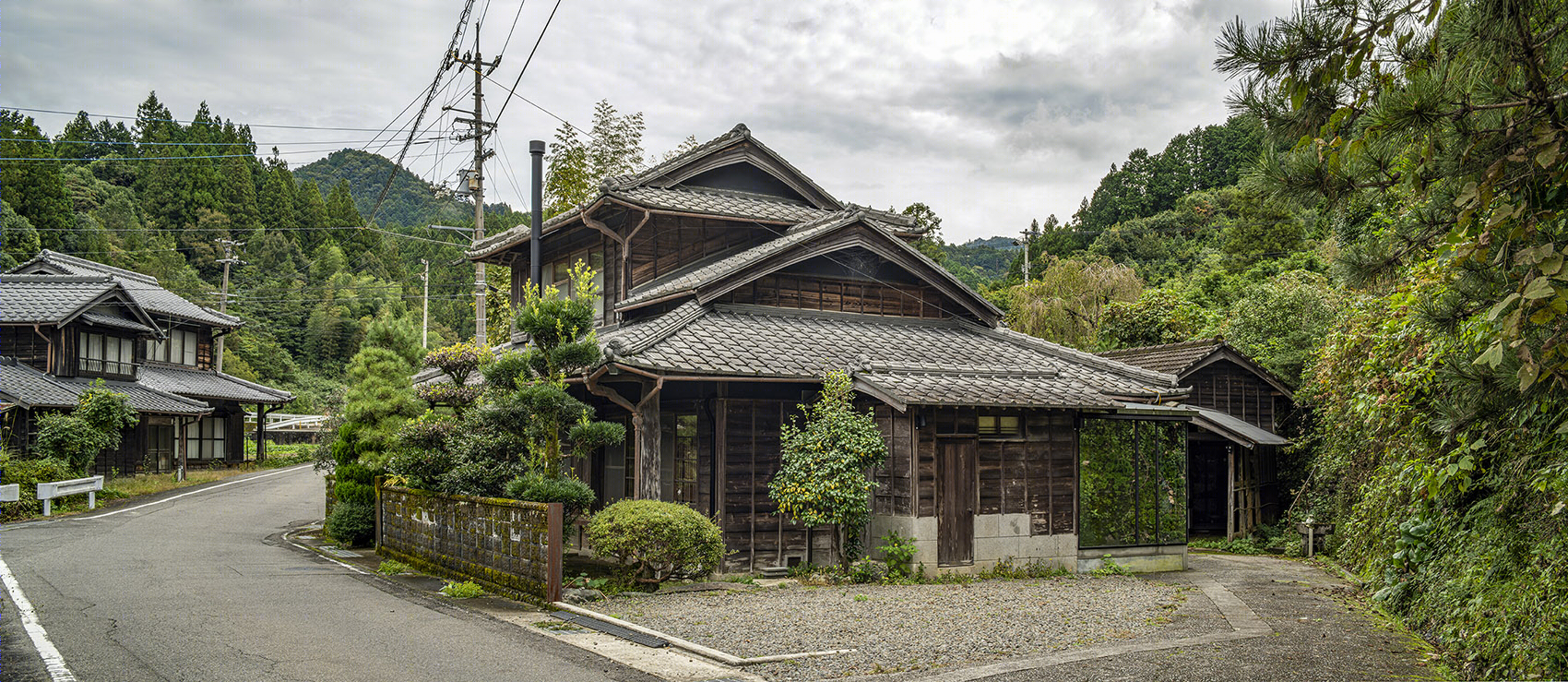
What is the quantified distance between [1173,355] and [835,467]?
11843 millimetres

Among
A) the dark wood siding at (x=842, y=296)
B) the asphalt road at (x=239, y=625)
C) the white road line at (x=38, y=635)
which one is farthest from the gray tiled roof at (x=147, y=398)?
the dark wood siding at (x=842, y=296)

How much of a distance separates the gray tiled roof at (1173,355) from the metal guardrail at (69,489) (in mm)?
25553

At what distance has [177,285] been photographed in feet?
181

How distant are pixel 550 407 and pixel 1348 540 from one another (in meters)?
11.7

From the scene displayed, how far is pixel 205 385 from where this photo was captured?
37.3m

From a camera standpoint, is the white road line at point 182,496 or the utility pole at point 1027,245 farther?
the utility pole at point 1027,245

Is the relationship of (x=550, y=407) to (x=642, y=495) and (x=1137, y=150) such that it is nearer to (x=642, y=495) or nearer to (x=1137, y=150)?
(x=642, y=495)

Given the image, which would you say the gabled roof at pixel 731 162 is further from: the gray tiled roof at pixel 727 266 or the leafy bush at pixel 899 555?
the leafy bush at pixel 899 555

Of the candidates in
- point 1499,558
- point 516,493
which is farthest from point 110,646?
point 1499,558

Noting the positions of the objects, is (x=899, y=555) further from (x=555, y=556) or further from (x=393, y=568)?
(x=393, y=568)

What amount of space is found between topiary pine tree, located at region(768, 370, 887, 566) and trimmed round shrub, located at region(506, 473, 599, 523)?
286cm

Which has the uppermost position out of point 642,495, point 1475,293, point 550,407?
point 1475,293

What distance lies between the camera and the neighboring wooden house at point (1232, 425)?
819 inches

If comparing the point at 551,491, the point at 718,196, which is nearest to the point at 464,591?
the point at 551,491
